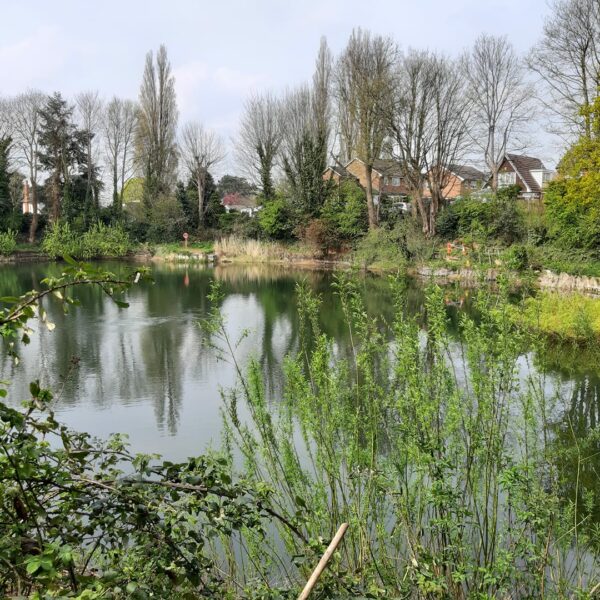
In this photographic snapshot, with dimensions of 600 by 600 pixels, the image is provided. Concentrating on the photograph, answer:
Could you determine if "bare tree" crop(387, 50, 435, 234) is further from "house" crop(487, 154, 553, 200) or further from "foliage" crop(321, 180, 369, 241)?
"house" crop(487, 154, 553, 200)

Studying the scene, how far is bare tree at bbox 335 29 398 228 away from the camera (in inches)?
1089

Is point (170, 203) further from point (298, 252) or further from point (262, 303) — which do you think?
point (262, 303)

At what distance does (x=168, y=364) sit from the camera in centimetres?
1088

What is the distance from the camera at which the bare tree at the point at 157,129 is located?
38.3 metres

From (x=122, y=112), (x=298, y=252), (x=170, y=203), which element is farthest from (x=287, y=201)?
(x=122, y=112)

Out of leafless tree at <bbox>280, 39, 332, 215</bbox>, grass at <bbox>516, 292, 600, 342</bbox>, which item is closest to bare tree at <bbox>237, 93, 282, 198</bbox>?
leafless tree at <bbox>280, 39, 332, 215</bbox>

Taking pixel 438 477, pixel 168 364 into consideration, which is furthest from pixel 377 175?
pixel 438 477

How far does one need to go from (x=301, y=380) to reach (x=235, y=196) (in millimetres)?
52996

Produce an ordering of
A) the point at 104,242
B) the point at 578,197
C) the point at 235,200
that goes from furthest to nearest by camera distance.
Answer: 1. the point at 235,200
2. the point at 104,242
3. the point at 578,197

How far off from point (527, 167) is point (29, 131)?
101 ft

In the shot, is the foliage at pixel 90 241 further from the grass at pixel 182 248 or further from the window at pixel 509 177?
the window at pixel 509 177

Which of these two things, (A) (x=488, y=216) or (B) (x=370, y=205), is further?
(B) (x=370, y=205)

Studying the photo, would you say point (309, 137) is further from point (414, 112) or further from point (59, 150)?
point (59, 150)

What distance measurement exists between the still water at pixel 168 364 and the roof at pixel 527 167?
21010mm
